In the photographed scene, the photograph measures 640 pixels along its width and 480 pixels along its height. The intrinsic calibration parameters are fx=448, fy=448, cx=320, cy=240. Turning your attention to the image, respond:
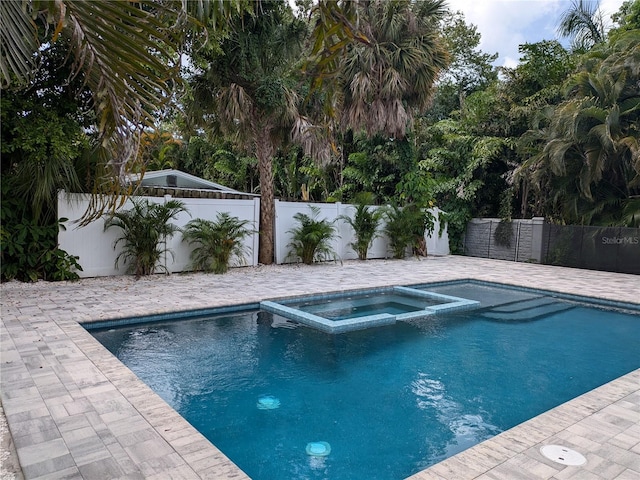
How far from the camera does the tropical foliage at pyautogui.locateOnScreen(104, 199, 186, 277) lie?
348 inches

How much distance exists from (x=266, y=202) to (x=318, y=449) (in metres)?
8.53

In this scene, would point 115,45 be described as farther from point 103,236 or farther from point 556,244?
point 556,244

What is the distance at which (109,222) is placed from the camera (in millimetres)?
8797

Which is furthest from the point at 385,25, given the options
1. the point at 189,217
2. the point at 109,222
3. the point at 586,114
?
the point at 109,222

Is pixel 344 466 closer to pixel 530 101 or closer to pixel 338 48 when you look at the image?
pixel 338 48

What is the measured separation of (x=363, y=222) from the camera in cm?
1316

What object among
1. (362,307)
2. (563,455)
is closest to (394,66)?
(362,307)

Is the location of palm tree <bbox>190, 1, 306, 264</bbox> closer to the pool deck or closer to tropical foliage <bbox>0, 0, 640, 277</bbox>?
tropical foliage <bbox>0, 0, 640, 277</bbox>

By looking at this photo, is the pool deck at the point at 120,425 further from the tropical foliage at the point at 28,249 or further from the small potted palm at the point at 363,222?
the small potted palm at the point at 363,222

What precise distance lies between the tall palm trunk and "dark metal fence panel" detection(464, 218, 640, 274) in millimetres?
7765

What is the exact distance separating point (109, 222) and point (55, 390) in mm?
5744

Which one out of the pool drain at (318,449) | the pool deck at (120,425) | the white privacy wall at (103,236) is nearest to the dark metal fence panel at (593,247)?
the pool deck at (120,425)

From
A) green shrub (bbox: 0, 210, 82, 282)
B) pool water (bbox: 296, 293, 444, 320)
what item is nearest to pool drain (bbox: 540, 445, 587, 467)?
pool water (bbox: 296, 293, 444, 320)

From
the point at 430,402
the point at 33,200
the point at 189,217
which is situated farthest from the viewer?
the point at 189,217
